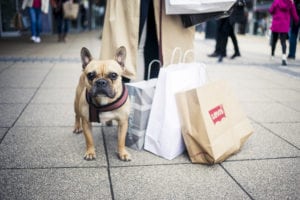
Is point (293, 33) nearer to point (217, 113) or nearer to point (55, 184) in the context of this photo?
point (217, 113)

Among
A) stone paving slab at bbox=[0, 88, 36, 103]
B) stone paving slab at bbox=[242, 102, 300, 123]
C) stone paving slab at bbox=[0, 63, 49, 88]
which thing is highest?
stone paving slab at bbox=[0, 63, 49, 88]

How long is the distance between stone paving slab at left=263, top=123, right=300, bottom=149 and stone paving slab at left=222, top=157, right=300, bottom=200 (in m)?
0.55

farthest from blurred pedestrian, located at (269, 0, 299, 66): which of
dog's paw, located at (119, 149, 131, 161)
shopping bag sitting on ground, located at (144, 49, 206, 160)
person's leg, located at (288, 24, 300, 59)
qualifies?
dog's paw, located at (119, 149, 131, 161)

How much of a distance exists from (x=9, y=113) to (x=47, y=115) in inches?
18.9

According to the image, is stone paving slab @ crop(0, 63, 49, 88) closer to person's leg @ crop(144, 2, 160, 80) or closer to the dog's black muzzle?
person's leg @ crop(144, 2, 160, 80)

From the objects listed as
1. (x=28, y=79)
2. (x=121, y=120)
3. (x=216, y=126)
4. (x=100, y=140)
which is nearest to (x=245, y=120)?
(x=216, y=126)

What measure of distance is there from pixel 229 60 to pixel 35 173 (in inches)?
307

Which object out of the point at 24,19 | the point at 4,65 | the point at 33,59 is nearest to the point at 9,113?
the point at 4,65

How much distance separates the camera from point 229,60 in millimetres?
9531

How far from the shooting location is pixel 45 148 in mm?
3209

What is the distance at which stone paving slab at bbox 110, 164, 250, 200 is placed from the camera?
8.09 ft

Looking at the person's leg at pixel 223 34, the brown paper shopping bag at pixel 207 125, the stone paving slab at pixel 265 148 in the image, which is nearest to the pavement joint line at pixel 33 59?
the person's leg at pixel 223 34

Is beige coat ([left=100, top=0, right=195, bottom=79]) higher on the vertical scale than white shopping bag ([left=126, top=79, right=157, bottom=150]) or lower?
higher

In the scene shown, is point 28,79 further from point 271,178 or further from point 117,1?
point 271,178
